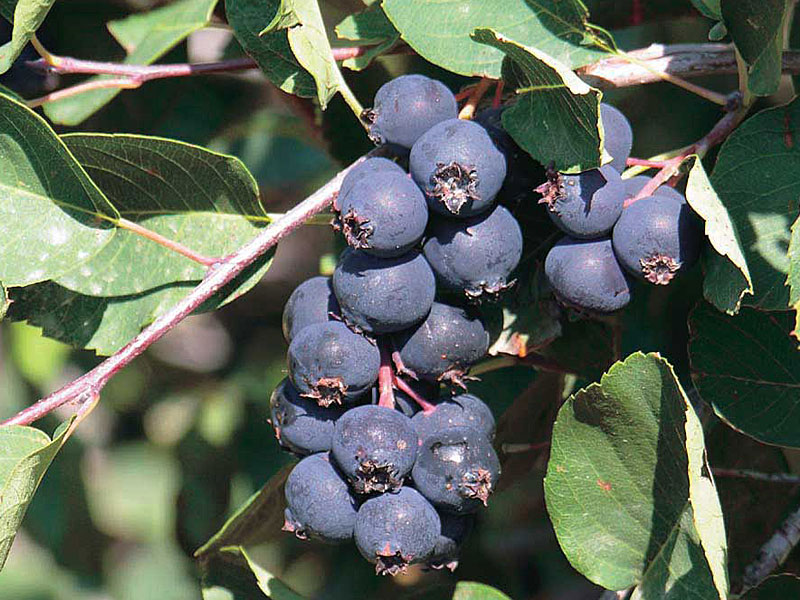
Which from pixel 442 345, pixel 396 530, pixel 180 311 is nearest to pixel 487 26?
pixel 442 345

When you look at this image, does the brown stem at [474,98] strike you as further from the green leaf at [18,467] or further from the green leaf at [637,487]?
the green leaf at [18,467]

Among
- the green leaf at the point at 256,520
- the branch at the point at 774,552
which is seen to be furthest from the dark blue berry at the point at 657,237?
the green leaf at the point at 256,520

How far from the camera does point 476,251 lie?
1.05 metres

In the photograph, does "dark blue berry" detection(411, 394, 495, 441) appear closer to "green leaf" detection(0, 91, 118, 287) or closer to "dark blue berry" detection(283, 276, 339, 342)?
"dark blue berry" detection(283, 276, 339, 342)

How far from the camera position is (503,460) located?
146 cm

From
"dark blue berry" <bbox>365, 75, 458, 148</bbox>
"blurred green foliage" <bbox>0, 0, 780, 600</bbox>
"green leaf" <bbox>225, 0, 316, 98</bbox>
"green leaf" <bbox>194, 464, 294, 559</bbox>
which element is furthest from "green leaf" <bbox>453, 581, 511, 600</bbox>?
"green leaf" <bbox>225, 0, 316, 98</bbox>

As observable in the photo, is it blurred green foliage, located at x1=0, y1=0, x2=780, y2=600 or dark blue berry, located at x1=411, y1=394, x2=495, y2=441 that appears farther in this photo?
blurred green foliage, located at x1=0, y1=0, x2=780, y2=600

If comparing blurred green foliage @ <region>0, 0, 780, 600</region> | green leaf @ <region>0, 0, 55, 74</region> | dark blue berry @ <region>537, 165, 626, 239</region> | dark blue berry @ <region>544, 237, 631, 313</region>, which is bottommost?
blurred green foliage @ <region>0, 0, 780, 600</region>

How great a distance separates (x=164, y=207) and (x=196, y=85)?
737 millimetres

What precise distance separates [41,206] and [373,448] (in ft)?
1.83

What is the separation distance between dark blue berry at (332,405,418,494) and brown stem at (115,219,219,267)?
307mm

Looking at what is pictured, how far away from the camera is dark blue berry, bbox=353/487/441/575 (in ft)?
3.31

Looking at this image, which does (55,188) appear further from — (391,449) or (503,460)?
(503,460)

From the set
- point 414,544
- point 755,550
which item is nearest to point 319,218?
point 414,544
